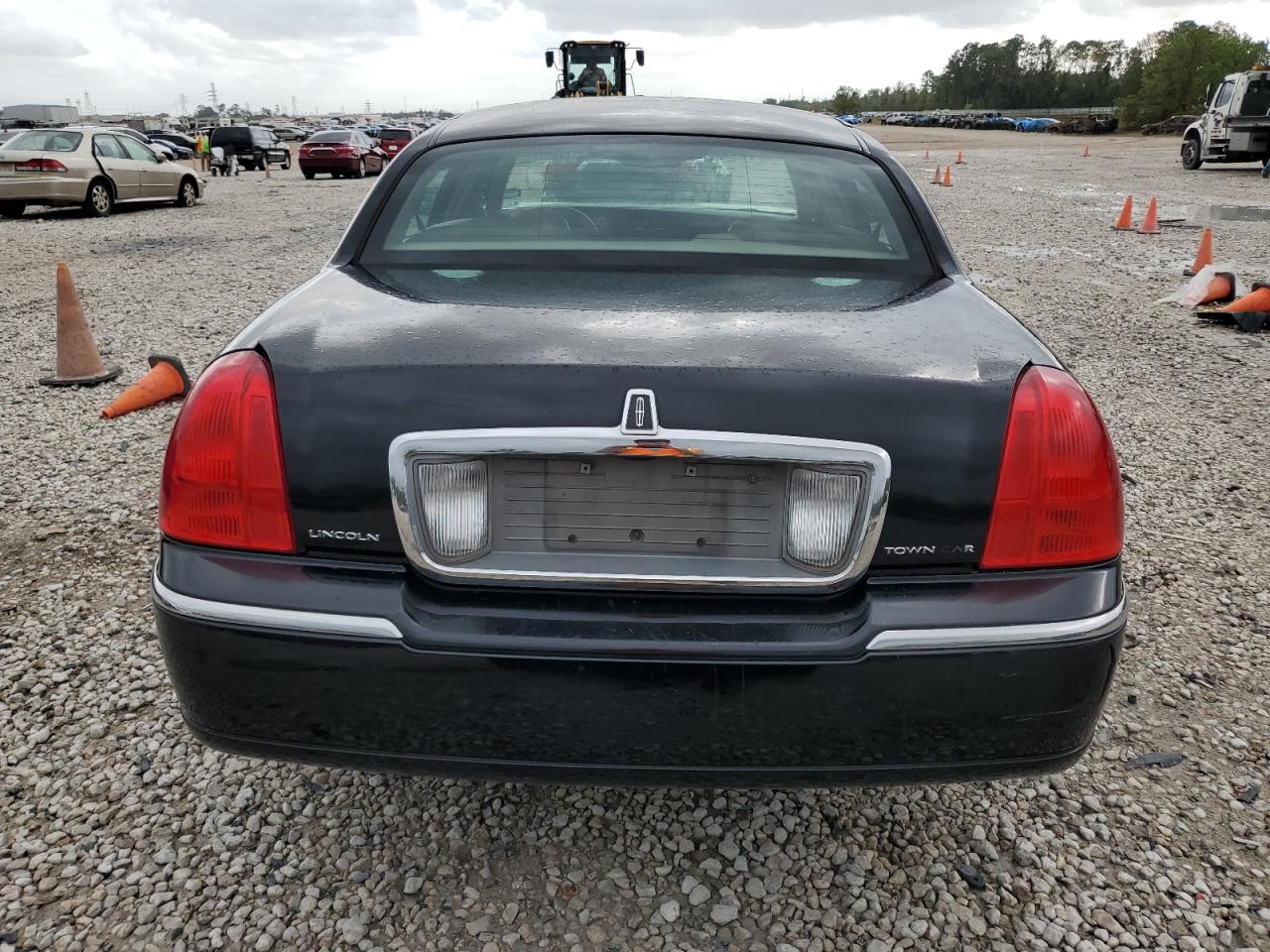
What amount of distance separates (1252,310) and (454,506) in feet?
26.5

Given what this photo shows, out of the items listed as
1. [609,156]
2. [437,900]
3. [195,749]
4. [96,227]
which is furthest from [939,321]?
[96,227]

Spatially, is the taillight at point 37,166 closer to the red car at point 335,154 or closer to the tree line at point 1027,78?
A: the red car at point 335,154

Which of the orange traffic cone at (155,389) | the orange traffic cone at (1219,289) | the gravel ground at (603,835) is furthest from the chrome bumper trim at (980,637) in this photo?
the orange traffic cone at (1219,289)

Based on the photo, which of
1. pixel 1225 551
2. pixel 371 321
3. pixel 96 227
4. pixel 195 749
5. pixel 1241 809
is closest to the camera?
pixel 371 321

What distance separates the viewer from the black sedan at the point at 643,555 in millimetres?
1656

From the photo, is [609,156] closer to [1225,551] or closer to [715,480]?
[715,480]

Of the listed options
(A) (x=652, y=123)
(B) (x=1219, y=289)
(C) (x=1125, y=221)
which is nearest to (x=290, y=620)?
(A) (x=652, y=123)

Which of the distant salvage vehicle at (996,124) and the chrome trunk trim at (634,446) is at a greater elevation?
the distant salvage vehicle at (996,124)

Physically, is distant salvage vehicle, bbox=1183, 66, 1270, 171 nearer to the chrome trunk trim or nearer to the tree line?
the chrome trunk trim

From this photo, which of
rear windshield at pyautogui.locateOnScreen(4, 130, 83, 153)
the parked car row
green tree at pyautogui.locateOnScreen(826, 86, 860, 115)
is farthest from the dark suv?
green tree at pyautogui.locateOnScreen(826, 86, 860, 115)

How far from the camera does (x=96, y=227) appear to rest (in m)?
15.1

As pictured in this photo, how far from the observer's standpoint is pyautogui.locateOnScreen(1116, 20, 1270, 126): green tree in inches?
2504

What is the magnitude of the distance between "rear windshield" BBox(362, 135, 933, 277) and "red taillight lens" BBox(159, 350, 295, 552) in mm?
740

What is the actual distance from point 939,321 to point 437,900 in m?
1.64
